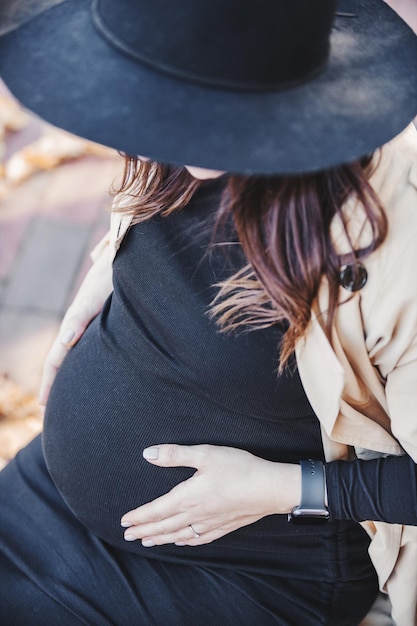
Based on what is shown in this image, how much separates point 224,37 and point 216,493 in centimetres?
65

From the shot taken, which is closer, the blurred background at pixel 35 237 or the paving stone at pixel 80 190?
the blurred background at pixel 35 237

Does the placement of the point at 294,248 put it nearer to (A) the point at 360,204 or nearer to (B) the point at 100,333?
(A) the point at 360,204

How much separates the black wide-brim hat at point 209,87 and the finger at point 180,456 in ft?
1.67

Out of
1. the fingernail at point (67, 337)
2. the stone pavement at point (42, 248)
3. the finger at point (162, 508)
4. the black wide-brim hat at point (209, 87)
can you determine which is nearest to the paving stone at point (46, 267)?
the stone pavement at point (42, 248)

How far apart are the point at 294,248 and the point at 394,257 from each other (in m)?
0.12

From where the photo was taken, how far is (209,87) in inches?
28.8

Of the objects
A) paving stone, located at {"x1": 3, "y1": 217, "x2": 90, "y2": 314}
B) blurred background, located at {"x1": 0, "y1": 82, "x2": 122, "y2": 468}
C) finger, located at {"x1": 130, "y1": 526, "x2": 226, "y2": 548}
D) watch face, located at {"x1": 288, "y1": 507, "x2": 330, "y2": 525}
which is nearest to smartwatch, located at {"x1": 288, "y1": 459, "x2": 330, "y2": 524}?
watch face, located at {"x1": 288, "y1": 507, "x2": 330, "y2": 525}

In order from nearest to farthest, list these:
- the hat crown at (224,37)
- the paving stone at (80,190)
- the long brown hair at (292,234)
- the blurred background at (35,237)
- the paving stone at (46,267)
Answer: the hat crown at (224,37), the long brown hair at (292,234), the blurred background at (35,237), the paving stone at (46,267), the paving stone at (80,190)

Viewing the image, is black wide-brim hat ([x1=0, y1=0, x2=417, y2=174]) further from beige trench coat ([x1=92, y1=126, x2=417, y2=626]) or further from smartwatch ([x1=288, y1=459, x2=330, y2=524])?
smartwatch ([x1=288, y1=459, x2=330, y2=524])

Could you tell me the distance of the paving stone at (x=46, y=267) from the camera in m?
2.32

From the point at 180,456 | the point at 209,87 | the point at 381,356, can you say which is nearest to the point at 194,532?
the point at 180,456

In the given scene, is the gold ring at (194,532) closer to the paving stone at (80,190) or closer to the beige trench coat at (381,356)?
the beige trench coat at (381,356)

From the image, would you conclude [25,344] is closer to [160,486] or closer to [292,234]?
[160,486]

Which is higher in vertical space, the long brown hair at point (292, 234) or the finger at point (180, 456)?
the long brown hair at point (292, 234)
